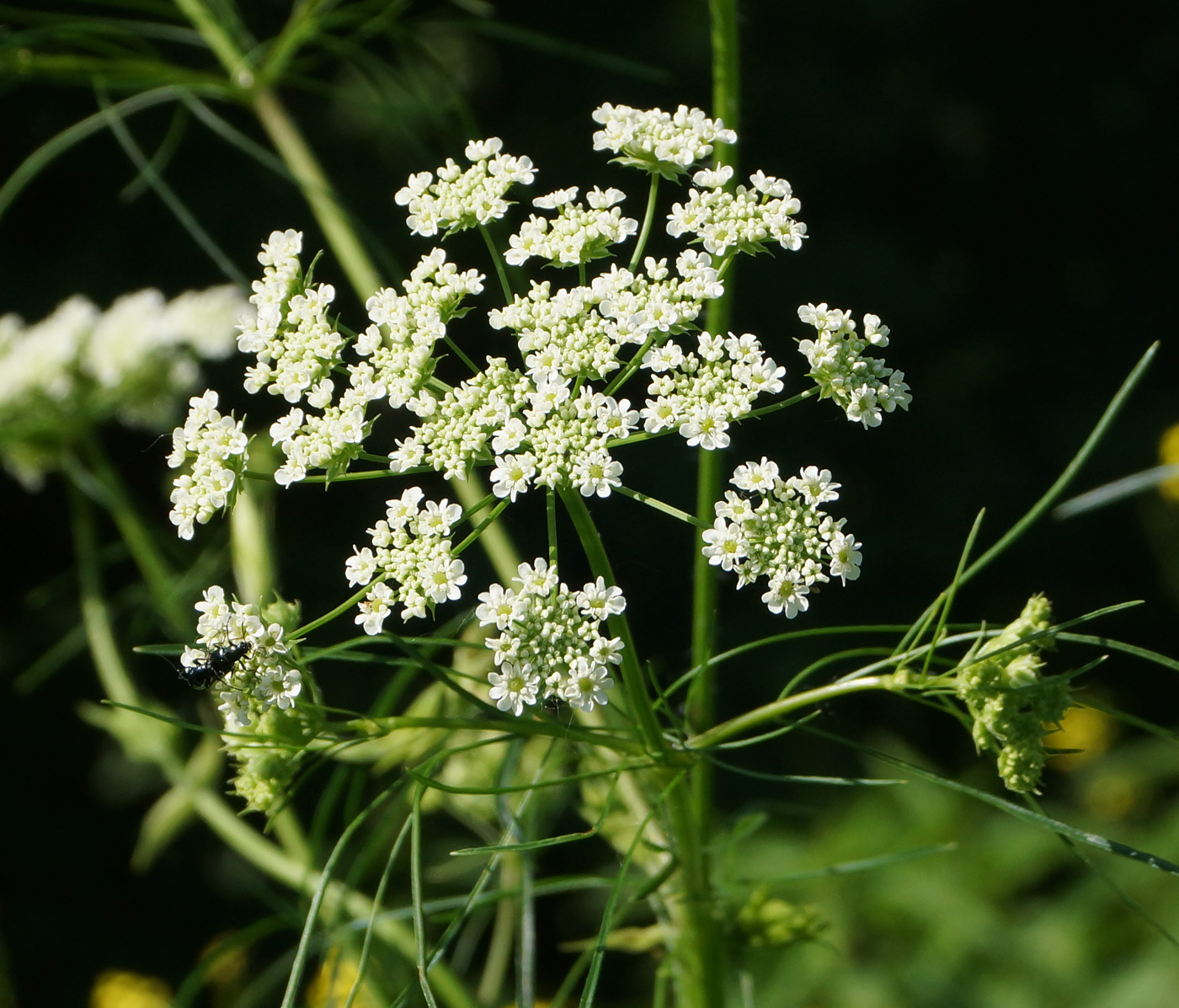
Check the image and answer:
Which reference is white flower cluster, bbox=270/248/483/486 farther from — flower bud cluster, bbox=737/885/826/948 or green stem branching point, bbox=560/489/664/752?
flower bud cluster, bbox=737/885/826/948

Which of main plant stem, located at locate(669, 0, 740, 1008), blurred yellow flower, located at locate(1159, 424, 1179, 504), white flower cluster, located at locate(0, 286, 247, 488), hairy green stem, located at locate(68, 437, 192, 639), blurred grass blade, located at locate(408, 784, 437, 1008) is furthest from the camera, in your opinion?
blurred yellow flower, located at locate(1159, 424, 1179, 504)

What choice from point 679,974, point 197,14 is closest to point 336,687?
point 197,14

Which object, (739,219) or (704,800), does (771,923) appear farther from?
(739,219)

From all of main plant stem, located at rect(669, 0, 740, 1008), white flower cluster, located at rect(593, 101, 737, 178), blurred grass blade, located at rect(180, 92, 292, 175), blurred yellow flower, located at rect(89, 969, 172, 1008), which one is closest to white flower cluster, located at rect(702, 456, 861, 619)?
main plant stem, located at rect(669, 0, 740, 1008)

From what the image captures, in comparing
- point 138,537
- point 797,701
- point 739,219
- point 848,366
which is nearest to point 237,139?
point 138,537

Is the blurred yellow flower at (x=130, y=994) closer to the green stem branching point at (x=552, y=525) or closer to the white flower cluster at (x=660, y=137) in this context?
the green stem branching point at (x=552, y=525)

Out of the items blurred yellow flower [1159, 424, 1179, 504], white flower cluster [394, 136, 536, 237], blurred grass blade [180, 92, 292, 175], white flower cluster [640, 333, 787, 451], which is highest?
blurred grass blade [180, 92, 292, 175]
